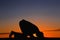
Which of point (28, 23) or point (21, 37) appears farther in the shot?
point (28, 23)

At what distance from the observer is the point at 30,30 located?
6684 millimetres

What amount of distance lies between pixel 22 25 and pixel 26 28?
233 mm

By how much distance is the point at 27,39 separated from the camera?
6.31m

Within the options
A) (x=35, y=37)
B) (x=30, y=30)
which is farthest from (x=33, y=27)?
(x=35, y=37)

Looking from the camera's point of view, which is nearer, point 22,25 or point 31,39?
point 31,39

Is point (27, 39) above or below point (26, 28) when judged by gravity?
below

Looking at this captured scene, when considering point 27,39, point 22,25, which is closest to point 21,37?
point 27,39

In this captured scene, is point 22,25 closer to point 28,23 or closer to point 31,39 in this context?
point 28,23

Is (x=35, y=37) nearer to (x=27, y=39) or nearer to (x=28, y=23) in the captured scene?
(x=27, y=39)

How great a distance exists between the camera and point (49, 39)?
6.53 meters

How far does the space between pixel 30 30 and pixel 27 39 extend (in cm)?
48

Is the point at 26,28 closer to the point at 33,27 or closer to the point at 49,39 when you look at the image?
the point at 33,27

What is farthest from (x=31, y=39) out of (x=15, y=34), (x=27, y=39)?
(x=15, y=34)

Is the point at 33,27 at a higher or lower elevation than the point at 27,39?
higher
